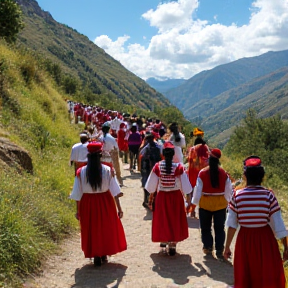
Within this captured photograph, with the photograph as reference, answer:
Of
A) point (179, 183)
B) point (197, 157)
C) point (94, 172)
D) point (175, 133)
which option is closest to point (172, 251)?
point (179, 183)

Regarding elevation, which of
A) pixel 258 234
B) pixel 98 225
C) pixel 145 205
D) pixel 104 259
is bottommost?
pixel 104 259

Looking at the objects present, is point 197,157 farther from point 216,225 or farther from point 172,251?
point 172,251

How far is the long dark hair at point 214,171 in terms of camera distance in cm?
580

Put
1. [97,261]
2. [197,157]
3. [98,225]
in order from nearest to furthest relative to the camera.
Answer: [98,225], [97,261], [197,157]

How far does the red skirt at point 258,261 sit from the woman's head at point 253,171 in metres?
0.49

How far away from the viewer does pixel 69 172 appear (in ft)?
34.3

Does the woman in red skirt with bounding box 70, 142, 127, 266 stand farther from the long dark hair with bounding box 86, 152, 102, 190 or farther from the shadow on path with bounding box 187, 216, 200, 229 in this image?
the shadow on path with bounding box 187, 216, 200, 229

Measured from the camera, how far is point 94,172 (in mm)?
5293

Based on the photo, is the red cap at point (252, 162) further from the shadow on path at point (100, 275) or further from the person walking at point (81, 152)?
→ the person walking at point (81, 152)

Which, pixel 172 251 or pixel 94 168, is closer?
pixel 94 168

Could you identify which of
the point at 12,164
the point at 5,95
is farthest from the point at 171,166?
the point at 5,95

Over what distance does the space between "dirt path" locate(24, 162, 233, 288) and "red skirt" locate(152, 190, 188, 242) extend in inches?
14.8

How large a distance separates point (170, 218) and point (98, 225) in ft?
4.17

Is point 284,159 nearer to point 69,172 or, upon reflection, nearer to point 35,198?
point 69,172
